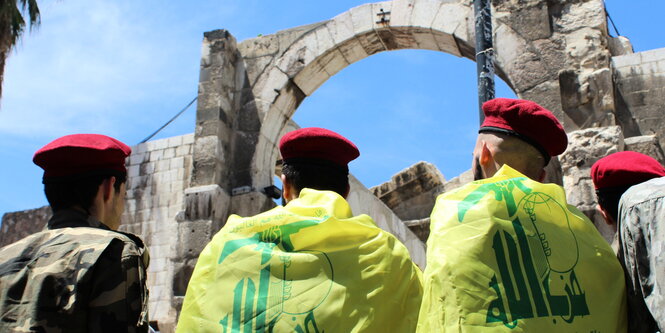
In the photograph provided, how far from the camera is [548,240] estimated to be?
6.53ft

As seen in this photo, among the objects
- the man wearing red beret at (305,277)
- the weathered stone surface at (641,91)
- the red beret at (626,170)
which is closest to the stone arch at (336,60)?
the weathered stone surface at (641,91)

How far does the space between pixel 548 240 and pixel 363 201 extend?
774cm

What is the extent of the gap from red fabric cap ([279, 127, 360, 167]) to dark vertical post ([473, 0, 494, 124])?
2044 millimetres

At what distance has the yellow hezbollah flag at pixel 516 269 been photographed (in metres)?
1.87

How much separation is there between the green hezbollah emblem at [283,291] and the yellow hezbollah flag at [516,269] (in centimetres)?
33

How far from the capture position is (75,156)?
2467 mm

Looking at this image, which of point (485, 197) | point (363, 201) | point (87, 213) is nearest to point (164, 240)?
point (363, 201)

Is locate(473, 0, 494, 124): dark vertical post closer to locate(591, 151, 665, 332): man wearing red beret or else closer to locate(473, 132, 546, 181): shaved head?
locate(473, 132, 546, 181): shaved head

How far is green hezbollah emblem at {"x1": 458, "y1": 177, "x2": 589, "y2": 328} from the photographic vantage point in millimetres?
1874

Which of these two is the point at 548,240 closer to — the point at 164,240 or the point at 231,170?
the point at 231,170

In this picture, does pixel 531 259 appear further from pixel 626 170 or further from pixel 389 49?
pixel 389 49

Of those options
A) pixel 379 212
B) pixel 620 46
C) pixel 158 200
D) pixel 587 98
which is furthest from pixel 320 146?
pixel 158 200

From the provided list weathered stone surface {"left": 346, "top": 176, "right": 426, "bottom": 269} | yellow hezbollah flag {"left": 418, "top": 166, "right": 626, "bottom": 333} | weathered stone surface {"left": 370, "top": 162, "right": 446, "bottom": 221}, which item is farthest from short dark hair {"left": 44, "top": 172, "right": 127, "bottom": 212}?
weathered stone surface {"left": 370, "top": 162, "right": 446, "bottom": 221}

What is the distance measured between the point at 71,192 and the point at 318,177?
904mm
